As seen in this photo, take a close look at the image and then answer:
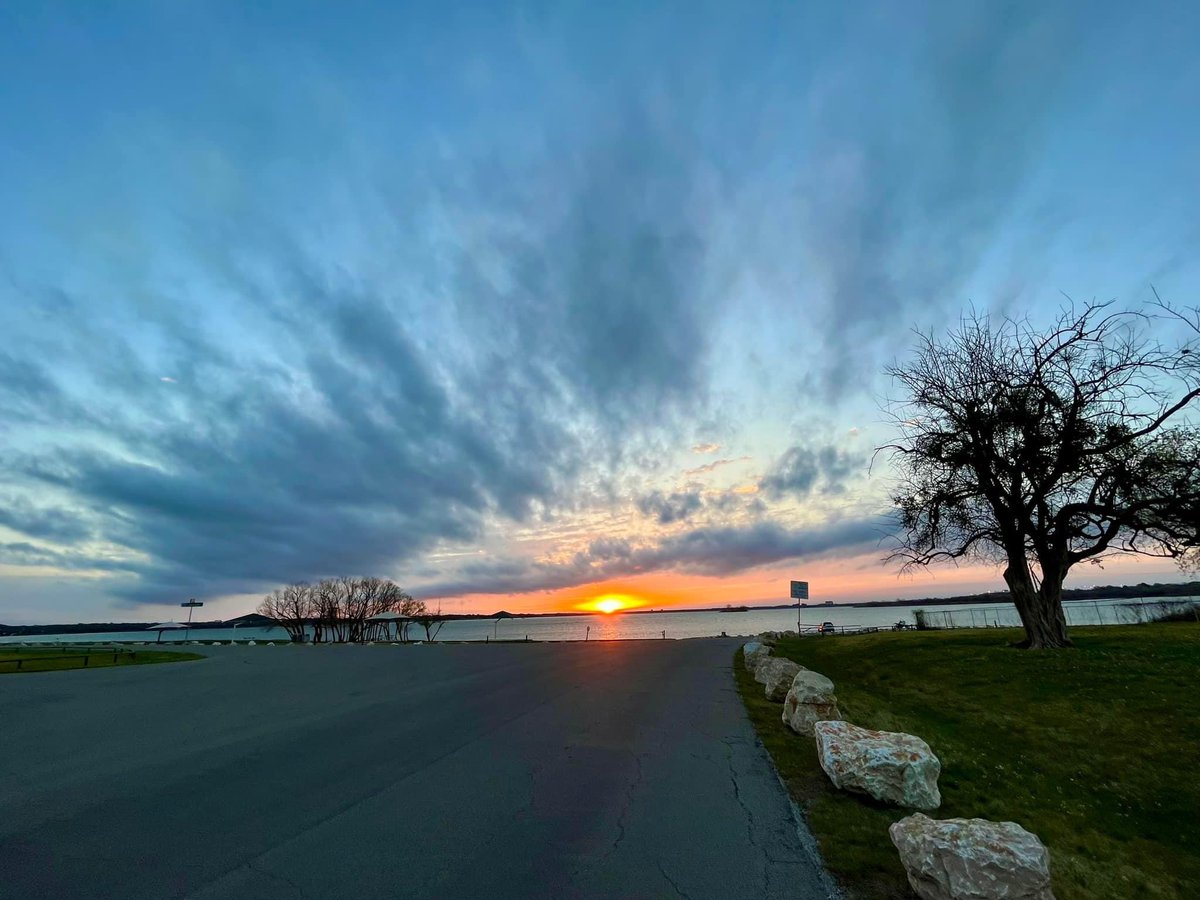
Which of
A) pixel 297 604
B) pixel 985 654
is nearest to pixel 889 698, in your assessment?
pixel 985 654

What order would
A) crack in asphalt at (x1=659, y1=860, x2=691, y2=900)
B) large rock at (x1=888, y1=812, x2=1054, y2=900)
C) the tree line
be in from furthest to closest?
the tree line, crack in asphalt at (x1=659, y1=860, x2=691, y2=900), large rock at (x1=888, y1=812, x2=1054, y2=900)

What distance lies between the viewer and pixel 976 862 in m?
4.52

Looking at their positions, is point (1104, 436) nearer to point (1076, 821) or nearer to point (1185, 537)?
point (1185, 537)

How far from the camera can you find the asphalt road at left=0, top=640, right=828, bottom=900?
529 centimetres

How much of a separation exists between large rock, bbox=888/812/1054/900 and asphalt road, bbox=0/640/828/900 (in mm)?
929

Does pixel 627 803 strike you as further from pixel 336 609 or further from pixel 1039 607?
pixel 336 609

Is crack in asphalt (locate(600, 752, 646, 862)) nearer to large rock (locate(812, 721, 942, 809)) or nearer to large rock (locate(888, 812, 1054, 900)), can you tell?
large rock (locate(812, 721, 942, 809))

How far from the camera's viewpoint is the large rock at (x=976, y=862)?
4406 millimetres

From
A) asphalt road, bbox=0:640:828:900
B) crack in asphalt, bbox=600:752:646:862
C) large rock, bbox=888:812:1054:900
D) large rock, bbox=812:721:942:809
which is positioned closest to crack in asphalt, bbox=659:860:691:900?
asphalt road, bbox=0:640:828:900

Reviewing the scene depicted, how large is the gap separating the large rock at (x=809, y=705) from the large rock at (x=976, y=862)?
6.02 m

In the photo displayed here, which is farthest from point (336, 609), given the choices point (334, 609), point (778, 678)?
point (778, 678)

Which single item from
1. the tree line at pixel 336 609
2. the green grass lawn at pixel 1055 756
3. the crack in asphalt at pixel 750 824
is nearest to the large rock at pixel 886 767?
the green grass lawn at pixel 1055 756

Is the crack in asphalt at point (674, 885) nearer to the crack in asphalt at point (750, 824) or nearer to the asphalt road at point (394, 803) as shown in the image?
the asphalt road at point (394, 803)

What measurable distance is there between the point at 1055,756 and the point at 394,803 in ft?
40.1
